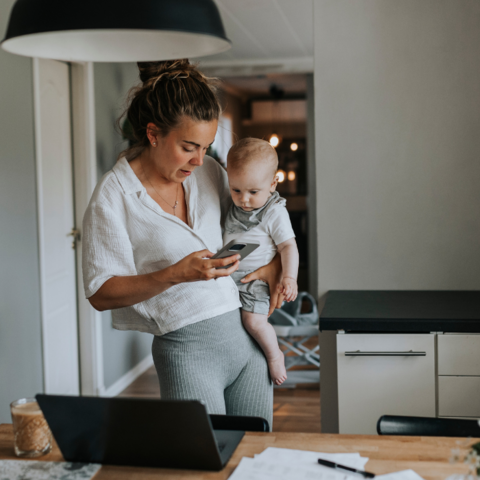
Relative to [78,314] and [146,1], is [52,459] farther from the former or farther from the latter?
[78,314]

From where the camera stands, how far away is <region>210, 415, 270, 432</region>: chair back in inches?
51.1

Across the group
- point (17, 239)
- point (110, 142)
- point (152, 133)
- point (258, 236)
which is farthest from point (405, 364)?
point (110, 142)

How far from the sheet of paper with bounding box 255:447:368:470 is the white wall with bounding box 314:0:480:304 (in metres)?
1.48

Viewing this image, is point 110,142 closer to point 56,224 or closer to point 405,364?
point 56,224

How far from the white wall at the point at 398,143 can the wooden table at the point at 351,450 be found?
4.64 feet

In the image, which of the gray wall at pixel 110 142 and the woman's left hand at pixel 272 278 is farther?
the gray wall at pixel 110 142

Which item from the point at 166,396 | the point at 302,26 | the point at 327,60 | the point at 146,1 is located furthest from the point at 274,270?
the point at 302,26

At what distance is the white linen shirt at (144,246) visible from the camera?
1.35m

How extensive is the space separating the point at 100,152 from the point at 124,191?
8.73 feet

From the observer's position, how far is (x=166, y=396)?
56.8 inches

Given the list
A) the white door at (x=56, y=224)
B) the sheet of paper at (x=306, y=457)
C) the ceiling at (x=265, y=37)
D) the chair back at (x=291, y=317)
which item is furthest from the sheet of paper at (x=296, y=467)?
the chair back at (x=291, y=317)

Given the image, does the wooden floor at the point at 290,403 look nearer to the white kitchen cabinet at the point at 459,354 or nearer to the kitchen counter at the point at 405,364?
the kitchen counter at the point at 405,364

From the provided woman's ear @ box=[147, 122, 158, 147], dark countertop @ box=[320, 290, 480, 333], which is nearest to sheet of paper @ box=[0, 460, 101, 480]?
woman's ear @ box=[147, 122, 158, 147]

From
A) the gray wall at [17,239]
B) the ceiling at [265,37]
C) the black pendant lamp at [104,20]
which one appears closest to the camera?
the black pendant lamp at [104,20]
